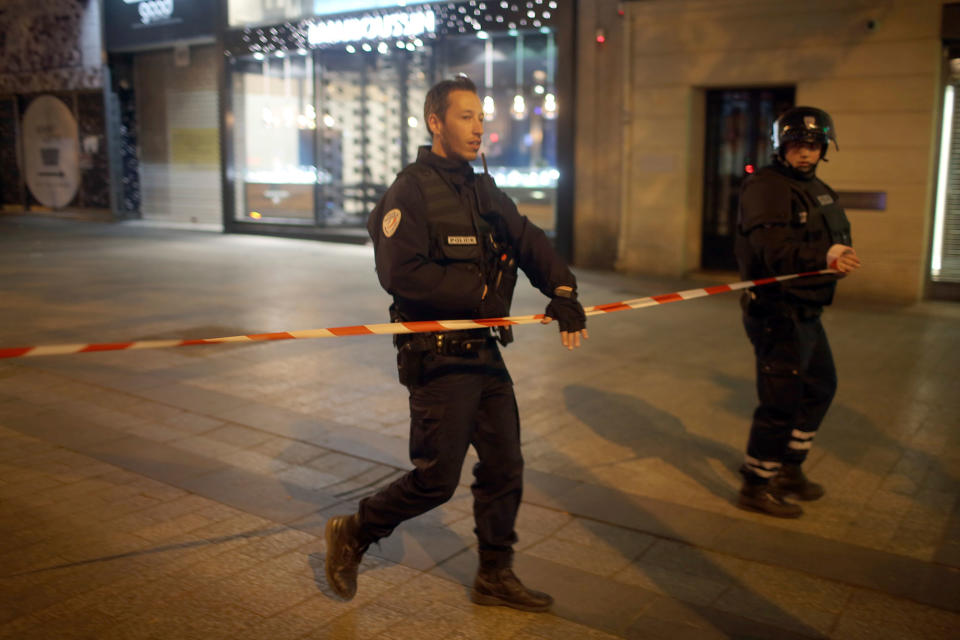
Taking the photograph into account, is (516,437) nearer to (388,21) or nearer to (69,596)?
(69,596)

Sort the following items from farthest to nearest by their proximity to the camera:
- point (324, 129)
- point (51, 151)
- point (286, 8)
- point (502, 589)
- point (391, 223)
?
point (51, 151) < point (286, 8) < point (324, 129) < point (502, 589) < point (391, 223)

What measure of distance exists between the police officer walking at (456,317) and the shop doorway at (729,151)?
32.9ft

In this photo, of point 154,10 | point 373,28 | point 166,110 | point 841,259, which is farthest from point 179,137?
point 841,259

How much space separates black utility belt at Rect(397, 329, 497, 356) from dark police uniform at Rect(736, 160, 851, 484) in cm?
174

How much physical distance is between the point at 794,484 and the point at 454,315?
7.77ft

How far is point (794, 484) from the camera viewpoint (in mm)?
4559

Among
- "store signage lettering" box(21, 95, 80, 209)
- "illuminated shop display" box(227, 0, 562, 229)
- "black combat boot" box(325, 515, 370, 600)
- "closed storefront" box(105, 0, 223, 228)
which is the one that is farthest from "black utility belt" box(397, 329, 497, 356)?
"store signage lettering" box(21, 95, 80, 209)

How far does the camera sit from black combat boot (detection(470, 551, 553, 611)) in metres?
3.31

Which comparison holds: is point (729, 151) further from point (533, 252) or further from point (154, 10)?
point (154, 10)

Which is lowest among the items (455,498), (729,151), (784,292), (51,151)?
(455,498)

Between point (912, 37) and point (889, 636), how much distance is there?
9427mm

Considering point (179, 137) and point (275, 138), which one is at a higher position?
point (179, 137)

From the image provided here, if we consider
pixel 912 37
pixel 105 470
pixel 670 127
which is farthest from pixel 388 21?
pixel 105 470

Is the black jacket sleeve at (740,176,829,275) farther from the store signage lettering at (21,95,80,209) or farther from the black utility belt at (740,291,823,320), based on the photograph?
the store signage lettering at (21,95,80,209)
